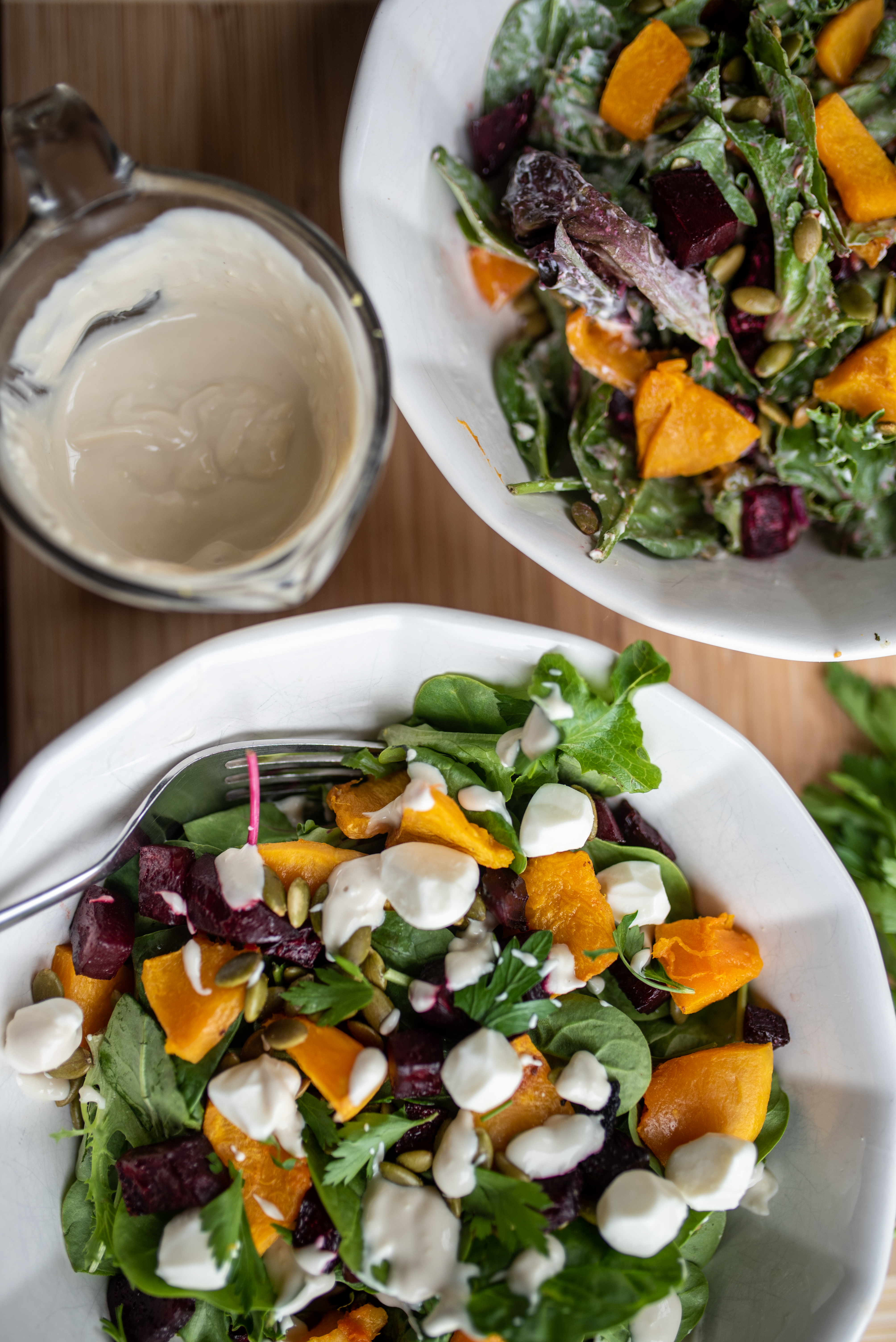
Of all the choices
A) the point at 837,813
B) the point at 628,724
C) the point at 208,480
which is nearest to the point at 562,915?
the point at 628,724

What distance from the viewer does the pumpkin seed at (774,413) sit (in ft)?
4.20

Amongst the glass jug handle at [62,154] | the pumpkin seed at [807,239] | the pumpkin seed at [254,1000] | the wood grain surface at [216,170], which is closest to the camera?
the glass jug handle at [62,154]

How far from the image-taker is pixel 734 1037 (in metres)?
1.25

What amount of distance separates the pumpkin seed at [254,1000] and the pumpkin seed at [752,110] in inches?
48.8

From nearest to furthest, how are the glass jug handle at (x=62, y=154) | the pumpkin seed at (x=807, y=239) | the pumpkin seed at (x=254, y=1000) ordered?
the glass jug handle at (x=62, y=154) < the pumpkin seed at (x=254, y=1000) < the pumpkin seed at (x=807, y=239)

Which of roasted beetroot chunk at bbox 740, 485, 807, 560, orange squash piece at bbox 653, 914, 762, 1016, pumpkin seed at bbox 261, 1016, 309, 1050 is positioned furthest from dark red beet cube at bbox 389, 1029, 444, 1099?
roasted beetroot chunk at bbox 740, 485, 807, 560

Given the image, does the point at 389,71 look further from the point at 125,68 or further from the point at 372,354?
Result: the point at 125,68

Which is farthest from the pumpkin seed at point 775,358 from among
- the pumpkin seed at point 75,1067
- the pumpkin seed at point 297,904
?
the pumpkin seed at point 75,1067

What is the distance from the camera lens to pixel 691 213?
118 cm

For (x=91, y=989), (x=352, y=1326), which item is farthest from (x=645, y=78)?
(x=352, y=1326)

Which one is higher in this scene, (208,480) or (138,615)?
(208,480)

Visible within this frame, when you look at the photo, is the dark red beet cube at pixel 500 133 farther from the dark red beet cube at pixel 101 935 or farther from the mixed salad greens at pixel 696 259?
the dark red beet cube at pixel 101 935

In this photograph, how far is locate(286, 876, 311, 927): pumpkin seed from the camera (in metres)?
1.12

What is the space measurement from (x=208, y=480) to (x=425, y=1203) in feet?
2.93
